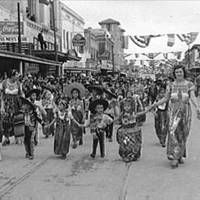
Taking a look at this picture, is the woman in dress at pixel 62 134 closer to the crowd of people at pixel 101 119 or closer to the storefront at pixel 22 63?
the crowd of people at pixel 101 119

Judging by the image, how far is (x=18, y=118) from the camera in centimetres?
957

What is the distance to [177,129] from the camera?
23.9ft

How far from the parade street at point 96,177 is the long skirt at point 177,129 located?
0.27 m

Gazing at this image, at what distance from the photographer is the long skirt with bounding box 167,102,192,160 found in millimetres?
7211

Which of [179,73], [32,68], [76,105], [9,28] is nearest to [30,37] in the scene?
[32,68]

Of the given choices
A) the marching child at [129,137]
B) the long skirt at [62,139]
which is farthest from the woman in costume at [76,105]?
the marching child at [129,137]

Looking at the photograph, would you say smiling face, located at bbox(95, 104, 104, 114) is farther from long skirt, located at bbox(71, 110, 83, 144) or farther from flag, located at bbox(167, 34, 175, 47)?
flag, located at bbox(167, 34, 175, 47)

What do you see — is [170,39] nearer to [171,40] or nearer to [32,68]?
[171,40]

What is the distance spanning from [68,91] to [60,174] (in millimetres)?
2835

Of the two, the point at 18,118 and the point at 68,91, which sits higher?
the point at 68,91

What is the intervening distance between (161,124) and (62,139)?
272cm

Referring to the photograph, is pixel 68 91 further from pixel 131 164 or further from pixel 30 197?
pixel 30 197

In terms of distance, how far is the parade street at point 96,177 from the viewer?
5.64 metres

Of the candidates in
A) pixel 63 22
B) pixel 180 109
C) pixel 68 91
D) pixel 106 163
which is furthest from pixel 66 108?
pixel 63 22
